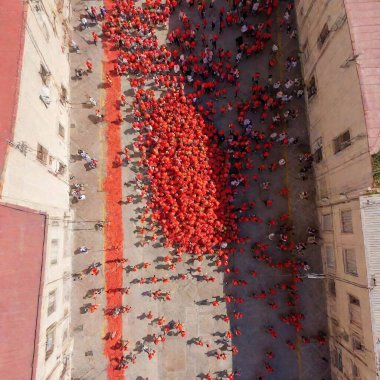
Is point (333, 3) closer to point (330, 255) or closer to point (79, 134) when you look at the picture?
point (330, 255)

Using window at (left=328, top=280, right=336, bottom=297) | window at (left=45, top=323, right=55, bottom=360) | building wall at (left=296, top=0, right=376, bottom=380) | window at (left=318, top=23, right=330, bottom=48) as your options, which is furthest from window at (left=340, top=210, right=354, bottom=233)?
window at (left=45, top=323, right=55, bottom=360)

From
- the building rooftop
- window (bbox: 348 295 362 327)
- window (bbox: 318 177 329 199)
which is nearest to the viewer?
the building rooftop

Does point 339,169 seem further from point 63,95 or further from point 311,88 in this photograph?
point 63,95

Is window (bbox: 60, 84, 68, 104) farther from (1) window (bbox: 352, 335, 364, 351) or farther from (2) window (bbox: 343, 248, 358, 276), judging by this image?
(1) window (bbox: 352, 335, 364, 351)

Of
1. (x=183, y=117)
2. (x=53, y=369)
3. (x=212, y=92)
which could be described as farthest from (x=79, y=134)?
(x=53, y=369)

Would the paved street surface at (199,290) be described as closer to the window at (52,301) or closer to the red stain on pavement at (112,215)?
the red stain on pavement at (112,215)

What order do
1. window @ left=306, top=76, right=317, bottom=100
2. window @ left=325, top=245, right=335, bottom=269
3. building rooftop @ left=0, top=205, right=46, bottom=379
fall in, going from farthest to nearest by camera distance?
1. window @ left=306, top=76, right=317, bottom=100
2. window @ left=325, top=245, right=335, bottom=269
3. building rooftop @ left=0, top=205, right=46, bottom=379

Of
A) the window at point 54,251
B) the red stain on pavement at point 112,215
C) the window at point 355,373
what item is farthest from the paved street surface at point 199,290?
the window at point 355,373
